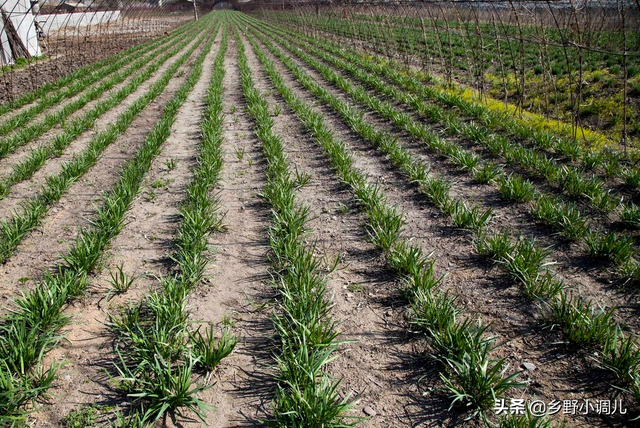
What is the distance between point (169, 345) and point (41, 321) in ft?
3.09

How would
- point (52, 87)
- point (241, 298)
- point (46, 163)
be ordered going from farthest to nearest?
point (52, 87) < point (46, 163) < point (241, 298)

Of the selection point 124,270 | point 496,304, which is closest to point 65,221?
point 124,270

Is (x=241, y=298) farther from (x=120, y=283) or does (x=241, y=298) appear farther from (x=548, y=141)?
(x=548, y=141)

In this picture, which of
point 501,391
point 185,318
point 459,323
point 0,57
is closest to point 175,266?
point 185,318

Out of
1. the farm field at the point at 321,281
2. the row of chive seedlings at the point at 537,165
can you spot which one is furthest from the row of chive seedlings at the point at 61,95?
the row of chive seedlings at the point at 537,165

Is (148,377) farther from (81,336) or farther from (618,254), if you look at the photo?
(618,254)

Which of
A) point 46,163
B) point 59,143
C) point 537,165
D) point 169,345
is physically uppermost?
point 59,143

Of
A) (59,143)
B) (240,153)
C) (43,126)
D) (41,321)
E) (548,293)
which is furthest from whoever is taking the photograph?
(43,126)

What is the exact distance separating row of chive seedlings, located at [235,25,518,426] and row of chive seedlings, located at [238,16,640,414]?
546 millimetres

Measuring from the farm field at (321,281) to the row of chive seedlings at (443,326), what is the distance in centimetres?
2

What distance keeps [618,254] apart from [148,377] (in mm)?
3830

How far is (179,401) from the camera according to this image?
8.42ft

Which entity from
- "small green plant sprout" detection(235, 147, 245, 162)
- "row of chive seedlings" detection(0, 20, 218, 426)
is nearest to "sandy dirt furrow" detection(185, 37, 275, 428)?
"small green plant sprout" detection(235, 147, 245, 162)

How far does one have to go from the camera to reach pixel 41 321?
3029 mm
